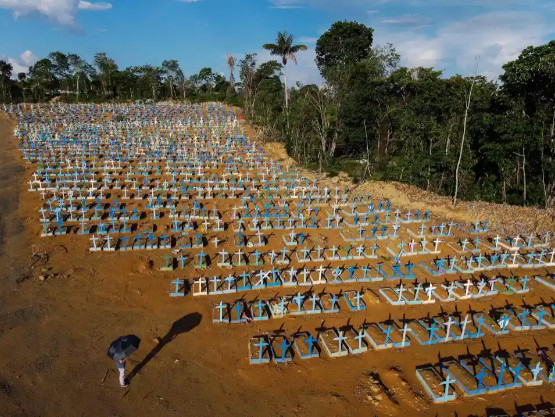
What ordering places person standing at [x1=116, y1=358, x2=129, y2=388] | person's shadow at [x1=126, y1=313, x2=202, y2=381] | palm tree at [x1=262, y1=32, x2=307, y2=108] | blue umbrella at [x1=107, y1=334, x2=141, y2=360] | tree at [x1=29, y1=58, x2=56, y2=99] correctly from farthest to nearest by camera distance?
tree at [x1=29, y1=58, x2=56, y2=99]
palm tree at [x1=262, y1=32, x2=307, y2=108]
person's shadow at [x1=126, y1=313, x2=202, y2=381]
person standing at [x1=116, y1=358, x2=129, y2=388]
blue umbrella at [x1=107, y1=334, x2=141, y2=360]

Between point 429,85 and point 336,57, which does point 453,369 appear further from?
point 336,57

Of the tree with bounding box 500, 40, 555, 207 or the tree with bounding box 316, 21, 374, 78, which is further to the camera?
the tree with bounding box 316, 21, 374, 78

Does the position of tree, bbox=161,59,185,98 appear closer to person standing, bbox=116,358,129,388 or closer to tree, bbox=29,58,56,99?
tree, bbox=29,58,56,99

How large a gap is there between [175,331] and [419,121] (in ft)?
73.7

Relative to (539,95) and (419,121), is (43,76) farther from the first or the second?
(539,95)

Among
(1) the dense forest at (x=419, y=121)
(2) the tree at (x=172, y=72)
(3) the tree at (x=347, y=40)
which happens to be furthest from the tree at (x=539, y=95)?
(2) the tree at (x=172, y=72)

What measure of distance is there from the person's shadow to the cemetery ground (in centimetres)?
3

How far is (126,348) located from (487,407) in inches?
316

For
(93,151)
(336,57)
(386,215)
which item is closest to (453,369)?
(386,215)

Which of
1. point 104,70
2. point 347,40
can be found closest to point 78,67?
point 104,70

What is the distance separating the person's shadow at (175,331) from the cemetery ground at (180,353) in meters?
0.03

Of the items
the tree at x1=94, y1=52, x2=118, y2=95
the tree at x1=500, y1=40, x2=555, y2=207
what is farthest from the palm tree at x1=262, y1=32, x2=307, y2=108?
the tree at x1=94, y1=52, x2=118, y2=95

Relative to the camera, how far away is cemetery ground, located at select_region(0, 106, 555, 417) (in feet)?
27.7

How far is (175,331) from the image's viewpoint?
428 inches
